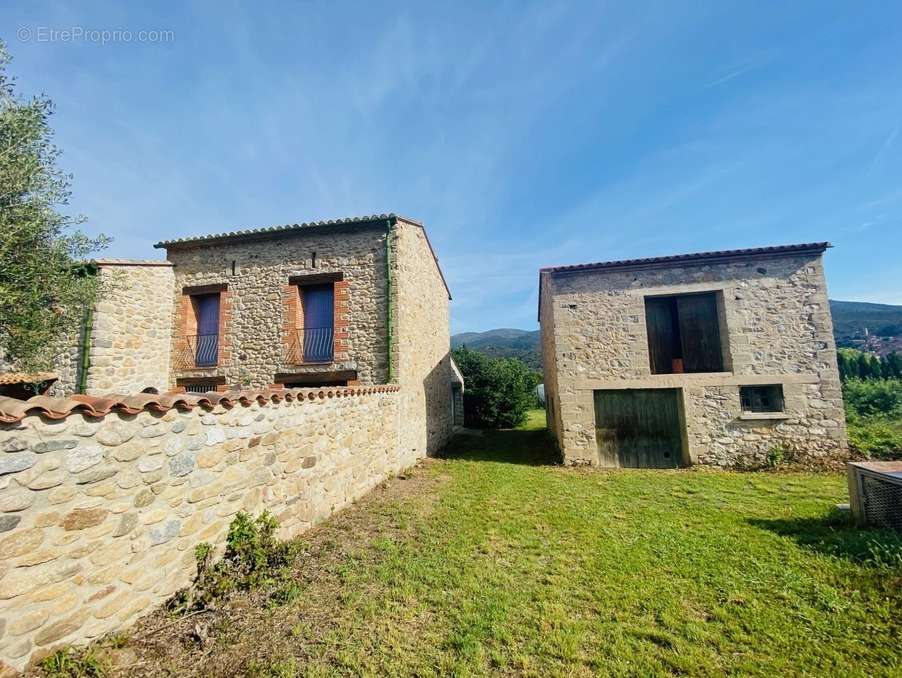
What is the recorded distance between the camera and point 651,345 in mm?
9445

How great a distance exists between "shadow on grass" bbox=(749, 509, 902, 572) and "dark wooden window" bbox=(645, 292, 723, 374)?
177 inches

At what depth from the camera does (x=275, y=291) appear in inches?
409

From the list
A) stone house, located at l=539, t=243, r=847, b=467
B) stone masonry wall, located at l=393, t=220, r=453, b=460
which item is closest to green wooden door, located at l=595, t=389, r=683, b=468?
stone house, located at l=539, t=243, r=847, b=467

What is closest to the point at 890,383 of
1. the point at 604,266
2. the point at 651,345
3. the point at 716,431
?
the point at 716,431

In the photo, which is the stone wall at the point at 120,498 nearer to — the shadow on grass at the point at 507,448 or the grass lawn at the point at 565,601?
the grass lawn at the point at 565,601

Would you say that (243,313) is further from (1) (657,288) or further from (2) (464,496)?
(1) (657,288)

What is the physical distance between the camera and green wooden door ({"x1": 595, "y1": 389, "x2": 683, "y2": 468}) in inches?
353

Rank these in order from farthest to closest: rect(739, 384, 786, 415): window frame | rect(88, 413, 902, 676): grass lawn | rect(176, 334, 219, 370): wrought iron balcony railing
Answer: rect(176, 334, 219, 370): wrought iron balcony railing < rect(739, 384, 786, 415): window frame < rect(88, 413, 902, 676): grass lawn

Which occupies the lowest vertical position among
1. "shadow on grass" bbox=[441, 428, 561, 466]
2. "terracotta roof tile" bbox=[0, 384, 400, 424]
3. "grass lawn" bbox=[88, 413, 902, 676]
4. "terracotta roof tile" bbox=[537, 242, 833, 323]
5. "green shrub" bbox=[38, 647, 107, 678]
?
"shadow on grass" bbox=[441, 428, 561, 466]

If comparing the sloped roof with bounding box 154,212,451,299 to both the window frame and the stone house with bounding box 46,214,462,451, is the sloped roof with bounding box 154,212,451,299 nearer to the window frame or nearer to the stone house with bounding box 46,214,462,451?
the stone house with bounding box 46,214,462,451

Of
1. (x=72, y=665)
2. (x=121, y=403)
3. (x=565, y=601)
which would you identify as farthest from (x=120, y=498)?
(x=565, y=601)

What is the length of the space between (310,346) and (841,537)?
441 inches

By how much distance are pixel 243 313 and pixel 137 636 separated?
9081mm

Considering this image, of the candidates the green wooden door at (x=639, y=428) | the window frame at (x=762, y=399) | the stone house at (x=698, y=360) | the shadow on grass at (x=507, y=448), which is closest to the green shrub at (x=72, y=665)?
the shadow on grass at (x=507, y=448)
